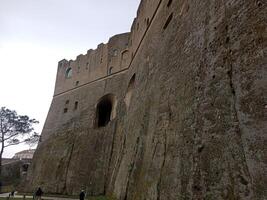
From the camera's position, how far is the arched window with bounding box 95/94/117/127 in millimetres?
16727

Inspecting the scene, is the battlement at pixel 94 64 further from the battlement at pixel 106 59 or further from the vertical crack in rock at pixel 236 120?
the vertical crack in rock at pixel 236 120

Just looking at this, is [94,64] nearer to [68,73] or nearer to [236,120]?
[68,73]

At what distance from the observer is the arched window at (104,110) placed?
54.9 feet

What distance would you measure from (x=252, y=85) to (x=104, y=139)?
11.2 m

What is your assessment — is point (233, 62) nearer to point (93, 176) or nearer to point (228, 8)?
point (228, 8)

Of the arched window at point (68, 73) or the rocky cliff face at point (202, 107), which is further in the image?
the arched window at point (68, 73)

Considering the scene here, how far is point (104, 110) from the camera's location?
18.2m

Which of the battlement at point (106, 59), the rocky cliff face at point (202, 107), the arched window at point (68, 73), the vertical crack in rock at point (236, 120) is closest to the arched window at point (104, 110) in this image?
the battlement at point (106, 59)

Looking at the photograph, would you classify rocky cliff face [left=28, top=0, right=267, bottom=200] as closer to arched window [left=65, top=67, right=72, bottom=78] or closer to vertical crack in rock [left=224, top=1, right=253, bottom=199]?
vertical crack in rock [left=224, top=1, right=253, bottom=199]

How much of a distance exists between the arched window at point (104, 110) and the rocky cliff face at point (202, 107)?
729 cm

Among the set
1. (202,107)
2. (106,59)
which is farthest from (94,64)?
(202,107)

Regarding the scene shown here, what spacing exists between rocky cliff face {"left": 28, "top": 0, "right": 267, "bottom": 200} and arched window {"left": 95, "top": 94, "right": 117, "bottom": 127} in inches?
287

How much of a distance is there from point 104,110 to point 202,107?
46.6ft

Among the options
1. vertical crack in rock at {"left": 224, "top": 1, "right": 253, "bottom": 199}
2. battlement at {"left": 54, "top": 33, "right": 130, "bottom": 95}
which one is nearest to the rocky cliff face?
vertical crack in rock at {"left": 224, "top": 1, "right": 253, "bottom": 199}
